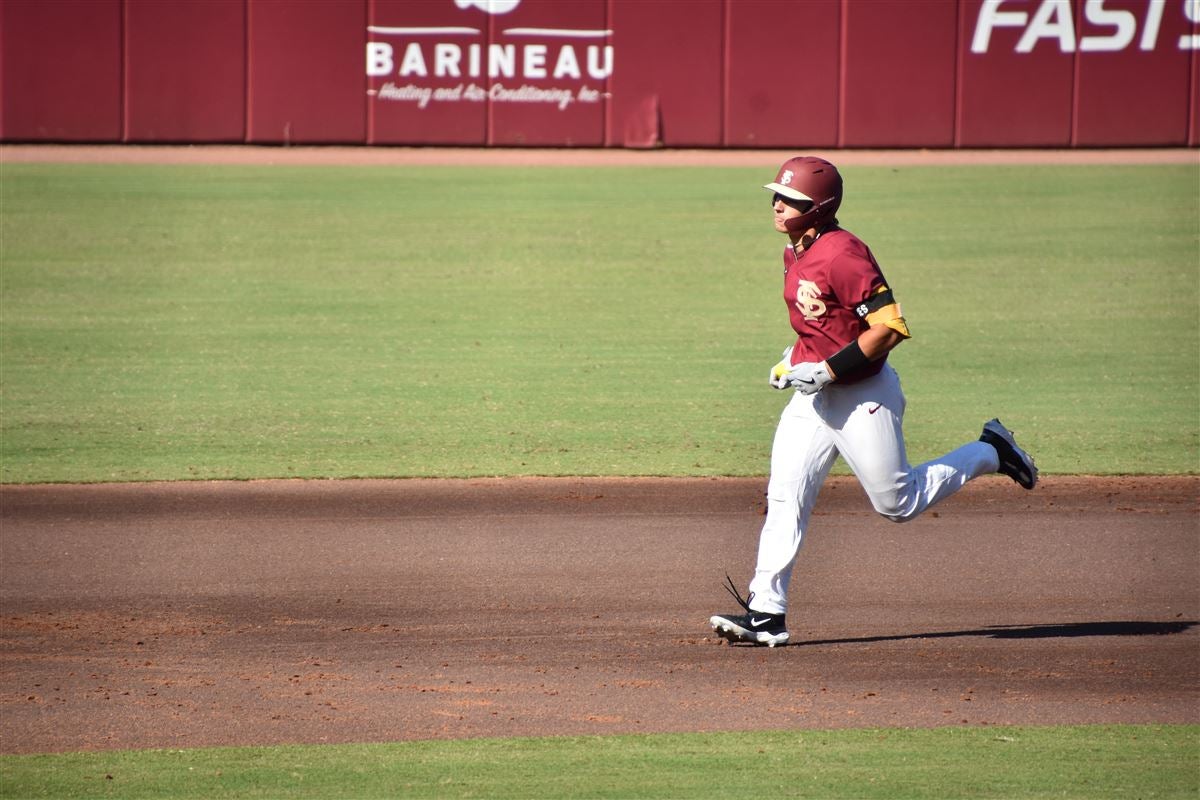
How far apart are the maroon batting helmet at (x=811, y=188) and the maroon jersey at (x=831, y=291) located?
87 mm

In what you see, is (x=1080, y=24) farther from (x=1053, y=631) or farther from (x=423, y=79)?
(x=1053, y=631)

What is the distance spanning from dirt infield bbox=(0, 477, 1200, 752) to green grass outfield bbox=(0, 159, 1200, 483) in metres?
0.91

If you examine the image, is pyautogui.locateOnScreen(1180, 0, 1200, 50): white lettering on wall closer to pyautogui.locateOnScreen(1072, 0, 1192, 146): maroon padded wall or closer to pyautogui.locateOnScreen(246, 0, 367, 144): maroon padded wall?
pyautogui.locateOnScreen(1072, 0, 1192, 146): maroon padded wall

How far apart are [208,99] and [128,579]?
16.4 metres

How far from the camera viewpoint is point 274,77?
21984mm

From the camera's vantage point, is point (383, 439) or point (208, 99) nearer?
point (383, 439)

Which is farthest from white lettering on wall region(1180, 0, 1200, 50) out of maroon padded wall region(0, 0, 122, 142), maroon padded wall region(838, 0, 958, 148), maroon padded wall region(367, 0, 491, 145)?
maroon padded wall region(0, 0, 122, 142)

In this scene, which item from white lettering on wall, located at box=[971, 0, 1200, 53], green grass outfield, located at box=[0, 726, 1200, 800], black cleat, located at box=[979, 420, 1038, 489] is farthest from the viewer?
white lettering on wall, located at box=[971, 0, 1200, 53]

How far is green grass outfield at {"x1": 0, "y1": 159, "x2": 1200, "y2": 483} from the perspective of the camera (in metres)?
9.99

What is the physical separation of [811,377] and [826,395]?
0.21m

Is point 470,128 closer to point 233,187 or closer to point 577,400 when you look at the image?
point 233,187

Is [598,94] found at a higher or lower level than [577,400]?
higher

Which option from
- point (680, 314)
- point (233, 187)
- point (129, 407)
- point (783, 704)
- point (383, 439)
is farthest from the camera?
point (233, 187)

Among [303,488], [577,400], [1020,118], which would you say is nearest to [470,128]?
[1020,118]
